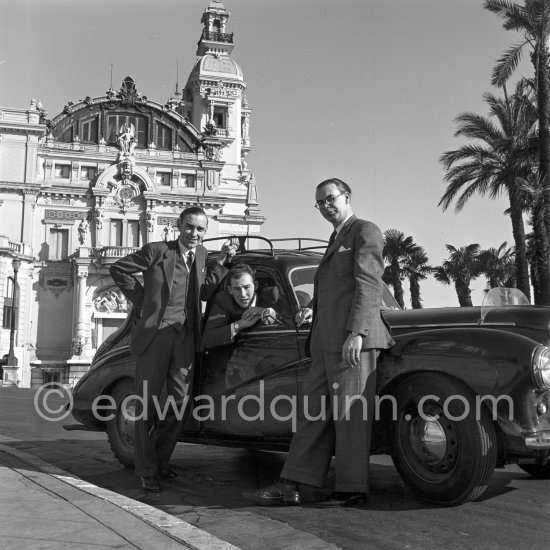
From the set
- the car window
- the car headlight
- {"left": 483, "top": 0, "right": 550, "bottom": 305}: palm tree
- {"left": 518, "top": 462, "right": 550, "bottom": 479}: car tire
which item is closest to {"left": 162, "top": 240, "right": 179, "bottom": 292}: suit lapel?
the car window

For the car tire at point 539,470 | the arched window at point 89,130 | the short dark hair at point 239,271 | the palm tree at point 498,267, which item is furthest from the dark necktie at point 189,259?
the arched window at point 89,130

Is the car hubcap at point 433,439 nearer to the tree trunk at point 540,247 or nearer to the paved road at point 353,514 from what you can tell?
the paved road at point 353,514

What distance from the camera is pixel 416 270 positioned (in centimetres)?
4566

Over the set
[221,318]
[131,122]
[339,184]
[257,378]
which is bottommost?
[257,378]

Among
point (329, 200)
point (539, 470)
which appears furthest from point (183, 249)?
point (539, 470)

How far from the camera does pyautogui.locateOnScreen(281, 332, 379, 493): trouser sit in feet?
14.5

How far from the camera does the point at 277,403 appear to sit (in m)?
5.07

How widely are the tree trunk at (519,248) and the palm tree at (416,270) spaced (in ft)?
76.7

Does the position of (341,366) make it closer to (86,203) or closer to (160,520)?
(160,520)

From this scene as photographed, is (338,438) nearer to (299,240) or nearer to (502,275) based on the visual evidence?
(299,240)

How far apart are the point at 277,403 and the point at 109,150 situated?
49.9 meters

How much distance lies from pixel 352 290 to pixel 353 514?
4.46 feet

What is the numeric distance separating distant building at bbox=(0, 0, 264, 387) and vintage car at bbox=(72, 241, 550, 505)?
42.2 metres

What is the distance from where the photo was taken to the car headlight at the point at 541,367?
407 centimetres
